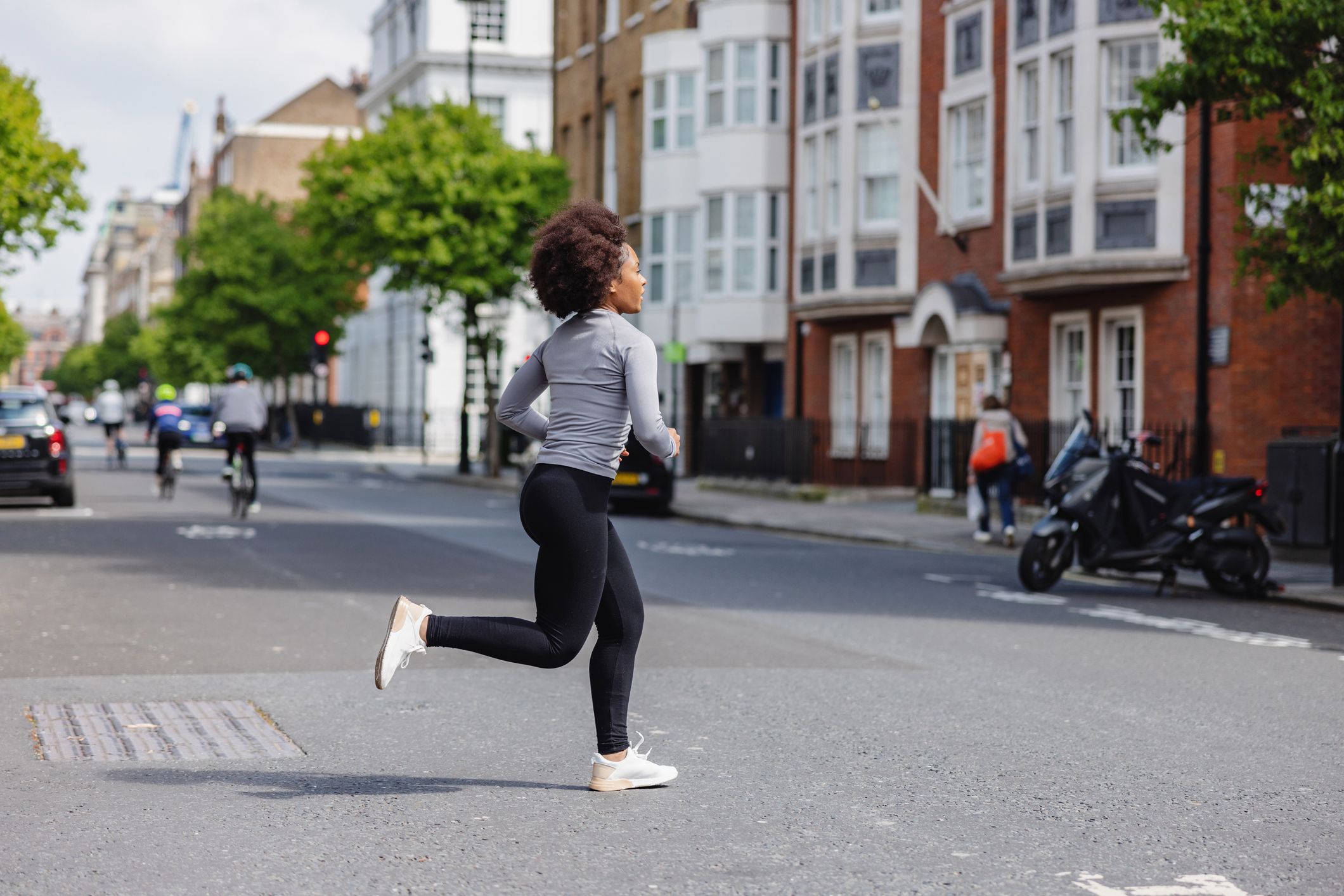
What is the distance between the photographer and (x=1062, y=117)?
24.5 meters

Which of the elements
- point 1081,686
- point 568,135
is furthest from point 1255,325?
point 568,135

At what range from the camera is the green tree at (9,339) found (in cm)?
4084

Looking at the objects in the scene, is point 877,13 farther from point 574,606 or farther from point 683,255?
point 574,606

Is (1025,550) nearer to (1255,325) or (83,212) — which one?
(1255,325)

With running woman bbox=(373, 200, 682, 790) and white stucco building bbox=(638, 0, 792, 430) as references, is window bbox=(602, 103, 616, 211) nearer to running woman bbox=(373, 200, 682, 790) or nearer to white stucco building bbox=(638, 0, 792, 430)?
white stucco building bbox=(638, 0, 792, 430)

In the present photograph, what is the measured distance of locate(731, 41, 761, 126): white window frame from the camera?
1380 inches

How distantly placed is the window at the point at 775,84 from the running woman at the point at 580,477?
29.8 m

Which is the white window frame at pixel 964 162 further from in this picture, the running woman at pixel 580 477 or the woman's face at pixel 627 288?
the running woman at pixel 580 477

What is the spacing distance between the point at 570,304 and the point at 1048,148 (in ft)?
65.8

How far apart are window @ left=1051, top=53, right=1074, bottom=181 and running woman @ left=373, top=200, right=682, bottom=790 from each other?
1964cm

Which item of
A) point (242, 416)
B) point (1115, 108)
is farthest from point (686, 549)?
point (1115, 108)

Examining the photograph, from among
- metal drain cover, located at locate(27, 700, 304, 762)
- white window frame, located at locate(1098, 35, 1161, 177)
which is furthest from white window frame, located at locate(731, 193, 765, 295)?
metal drain cover, located at locate(27, 700, 304, 762)

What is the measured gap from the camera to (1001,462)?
1975cm

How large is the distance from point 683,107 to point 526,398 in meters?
32.8
